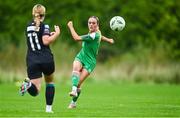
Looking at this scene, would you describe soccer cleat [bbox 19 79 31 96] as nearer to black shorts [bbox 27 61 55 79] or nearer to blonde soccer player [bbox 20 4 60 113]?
blonde soccer player [bbox 20 4 60 113]

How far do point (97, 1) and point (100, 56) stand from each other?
323 cm

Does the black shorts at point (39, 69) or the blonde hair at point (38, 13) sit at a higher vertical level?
the blonde hair at point (38, 13)

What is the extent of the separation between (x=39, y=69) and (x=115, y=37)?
3041cm

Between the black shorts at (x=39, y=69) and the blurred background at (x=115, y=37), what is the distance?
21.2m

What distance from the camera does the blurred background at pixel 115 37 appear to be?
39531 mm

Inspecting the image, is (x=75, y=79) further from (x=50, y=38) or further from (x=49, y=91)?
(x=50, y=38)

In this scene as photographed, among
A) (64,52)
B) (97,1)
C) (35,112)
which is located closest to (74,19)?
(97,1)

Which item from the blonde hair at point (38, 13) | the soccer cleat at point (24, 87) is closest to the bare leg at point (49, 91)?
the soccer cleat at point (24, 87)

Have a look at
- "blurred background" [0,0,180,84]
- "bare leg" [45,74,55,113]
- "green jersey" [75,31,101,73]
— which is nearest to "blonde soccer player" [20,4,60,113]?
"bare leg" [45,74,55,113]

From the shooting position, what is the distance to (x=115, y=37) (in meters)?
47.0

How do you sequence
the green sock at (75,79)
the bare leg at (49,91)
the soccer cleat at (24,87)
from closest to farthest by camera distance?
the soccer cleat at (24,87) → the bare leg at (49,91) → the green sock at (75,79)

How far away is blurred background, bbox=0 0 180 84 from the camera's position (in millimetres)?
39531

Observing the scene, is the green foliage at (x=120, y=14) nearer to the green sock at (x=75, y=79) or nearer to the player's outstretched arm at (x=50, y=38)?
the green sock at (x=75, y=79)

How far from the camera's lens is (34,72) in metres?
16.8
